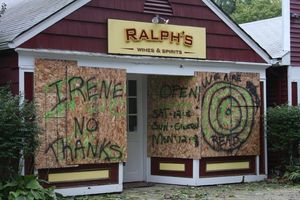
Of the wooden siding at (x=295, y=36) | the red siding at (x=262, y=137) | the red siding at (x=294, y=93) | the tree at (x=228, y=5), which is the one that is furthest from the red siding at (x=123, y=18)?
the tree at (x=228, y=5)

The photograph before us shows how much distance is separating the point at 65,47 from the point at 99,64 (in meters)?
0.84

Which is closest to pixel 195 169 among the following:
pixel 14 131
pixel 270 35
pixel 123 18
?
pixel 123 18

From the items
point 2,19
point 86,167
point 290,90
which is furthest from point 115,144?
point 290,90

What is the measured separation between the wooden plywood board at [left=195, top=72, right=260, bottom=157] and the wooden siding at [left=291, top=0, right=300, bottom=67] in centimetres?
149

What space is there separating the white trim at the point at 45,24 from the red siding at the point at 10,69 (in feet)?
0.89

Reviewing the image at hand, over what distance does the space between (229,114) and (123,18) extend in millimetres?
3463

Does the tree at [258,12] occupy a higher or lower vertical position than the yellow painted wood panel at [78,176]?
higher

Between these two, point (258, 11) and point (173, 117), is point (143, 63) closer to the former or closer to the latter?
point (173, 117)

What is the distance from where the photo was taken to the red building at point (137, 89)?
36.0ft

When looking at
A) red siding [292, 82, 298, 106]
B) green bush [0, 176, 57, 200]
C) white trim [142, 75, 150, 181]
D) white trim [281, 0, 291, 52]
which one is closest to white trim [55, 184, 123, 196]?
green bush [0, 176, 57, 200]

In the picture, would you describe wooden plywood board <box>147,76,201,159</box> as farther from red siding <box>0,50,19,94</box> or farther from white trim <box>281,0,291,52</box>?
red siding <box>0,50,19,94</box>

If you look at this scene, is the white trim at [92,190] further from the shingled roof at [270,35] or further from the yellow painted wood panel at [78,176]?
the shingled roof at [270,35]

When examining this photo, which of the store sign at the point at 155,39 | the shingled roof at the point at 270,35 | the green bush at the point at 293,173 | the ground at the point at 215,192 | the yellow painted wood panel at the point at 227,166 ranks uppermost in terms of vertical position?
the shingled roof at the point at 270,35

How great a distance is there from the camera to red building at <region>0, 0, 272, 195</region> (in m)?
11.0
